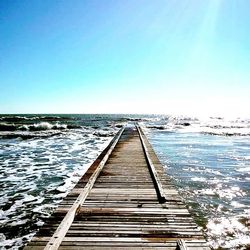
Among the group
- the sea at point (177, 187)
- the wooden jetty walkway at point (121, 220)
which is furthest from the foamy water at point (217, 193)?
the wooden jetty walkway at point (121, 220)

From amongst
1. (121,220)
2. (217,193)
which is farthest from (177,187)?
(121,220)

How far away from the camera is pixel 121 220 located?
525cm

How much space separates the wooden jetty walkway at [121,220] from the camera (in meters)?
4.30

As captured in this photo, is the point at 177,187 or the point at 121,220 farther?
the point at 177,187

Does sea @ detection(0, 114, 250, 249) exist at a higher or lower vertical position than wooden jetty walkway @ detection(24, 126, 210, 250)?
lower

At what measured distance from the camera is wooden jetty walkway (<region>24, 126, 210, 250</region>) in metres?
4.30

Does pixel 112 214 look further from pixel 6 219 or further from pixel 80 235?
pixel 6 219

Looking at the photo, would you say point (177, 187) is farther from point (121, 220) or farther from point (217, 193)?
point (121, 220)

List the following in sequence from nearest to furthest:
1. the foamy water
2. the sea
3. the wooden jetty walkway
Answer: the wooden jetty walkway
the foamy water
the sea

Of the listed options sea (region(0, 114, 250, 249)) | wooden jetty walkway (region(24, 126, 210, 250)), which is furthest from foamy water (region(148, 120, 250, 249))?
wooden jetty walkway (region(24, 126, 210, 250))

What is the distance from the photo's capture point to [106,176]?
9.11 metres

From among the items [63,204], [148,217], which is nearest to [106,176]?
[63,204]

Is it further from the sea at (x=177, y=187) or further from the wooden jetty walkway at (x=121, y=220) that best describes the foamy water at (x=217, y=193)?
the wooden jetty walkway at (x=121, y=220)

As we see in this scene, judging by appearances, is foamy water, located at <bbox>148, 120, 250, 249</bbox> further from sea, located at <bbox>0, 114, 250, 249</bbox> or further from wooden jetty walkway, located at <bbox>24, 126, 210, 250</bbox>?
wooden jetty walkway, located at <bbox>24, 126, 210, 250</bbox>
